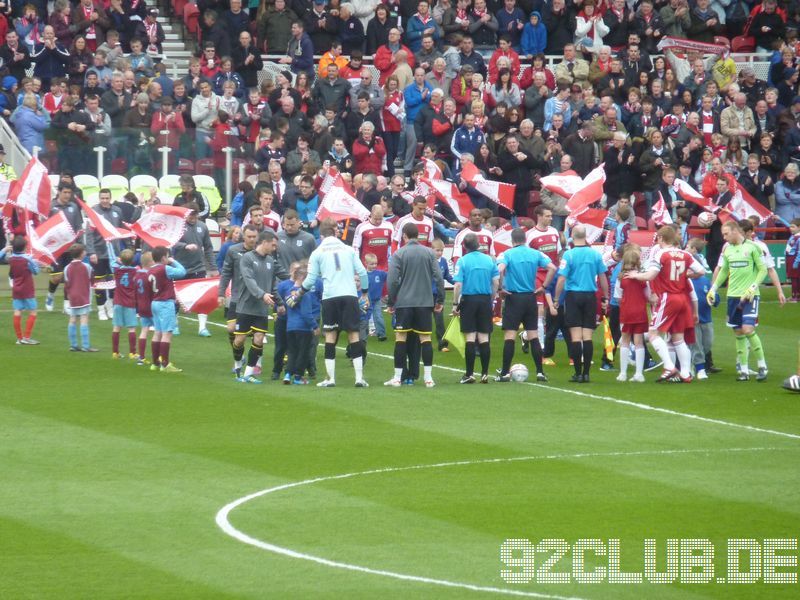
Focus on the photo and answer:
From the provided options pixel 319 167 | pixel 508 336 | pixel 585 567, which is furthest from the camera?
pixel 319 167

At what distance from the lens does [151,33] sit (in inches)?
1344

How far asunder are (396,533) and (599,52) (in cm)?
2486

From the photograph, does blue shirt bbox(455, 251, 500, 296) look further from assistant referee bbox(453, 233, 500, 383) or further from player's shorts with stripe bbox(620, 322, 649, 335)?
player's shorts with stripe bbox(620, 322, 649, 335)

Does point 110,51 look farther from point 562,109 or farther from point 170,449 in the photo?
point 170,449

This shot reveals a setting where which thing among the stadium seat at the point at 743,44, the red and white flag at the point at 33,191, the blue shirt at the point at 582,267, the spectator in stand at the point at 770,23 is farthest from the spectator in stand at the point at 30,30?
the spectator in stand at the point at 770,23

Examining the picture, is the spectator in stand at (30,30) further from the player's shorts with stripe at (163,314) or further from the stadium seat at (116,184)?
the player's shorts with stripe at (163,314)

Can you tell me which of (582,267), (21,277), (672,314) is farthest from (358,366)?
(21,277)

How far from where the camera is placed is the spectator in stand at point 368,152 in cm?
3216

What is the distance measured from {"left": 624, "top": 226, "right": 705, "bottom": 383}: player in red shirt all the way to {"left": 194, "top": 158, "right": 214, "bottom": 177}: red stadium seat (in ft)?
42.7

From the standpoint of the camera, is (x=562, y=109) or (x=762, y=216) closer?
(x=762, y=216)

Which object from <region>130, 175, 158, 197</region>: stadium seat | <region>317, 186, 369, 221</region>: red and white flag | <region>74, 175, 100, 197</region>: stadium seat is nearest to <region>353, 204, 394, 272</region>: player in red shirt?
<region>317, 186, 369, 221</region>: red and white flag

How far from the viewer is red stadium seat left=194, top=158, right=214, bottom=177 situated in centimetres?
3141

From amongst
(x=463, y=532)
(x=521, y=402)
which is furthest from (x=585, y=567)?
(x=521, y=402)

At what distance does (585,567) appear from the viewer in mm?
11508
